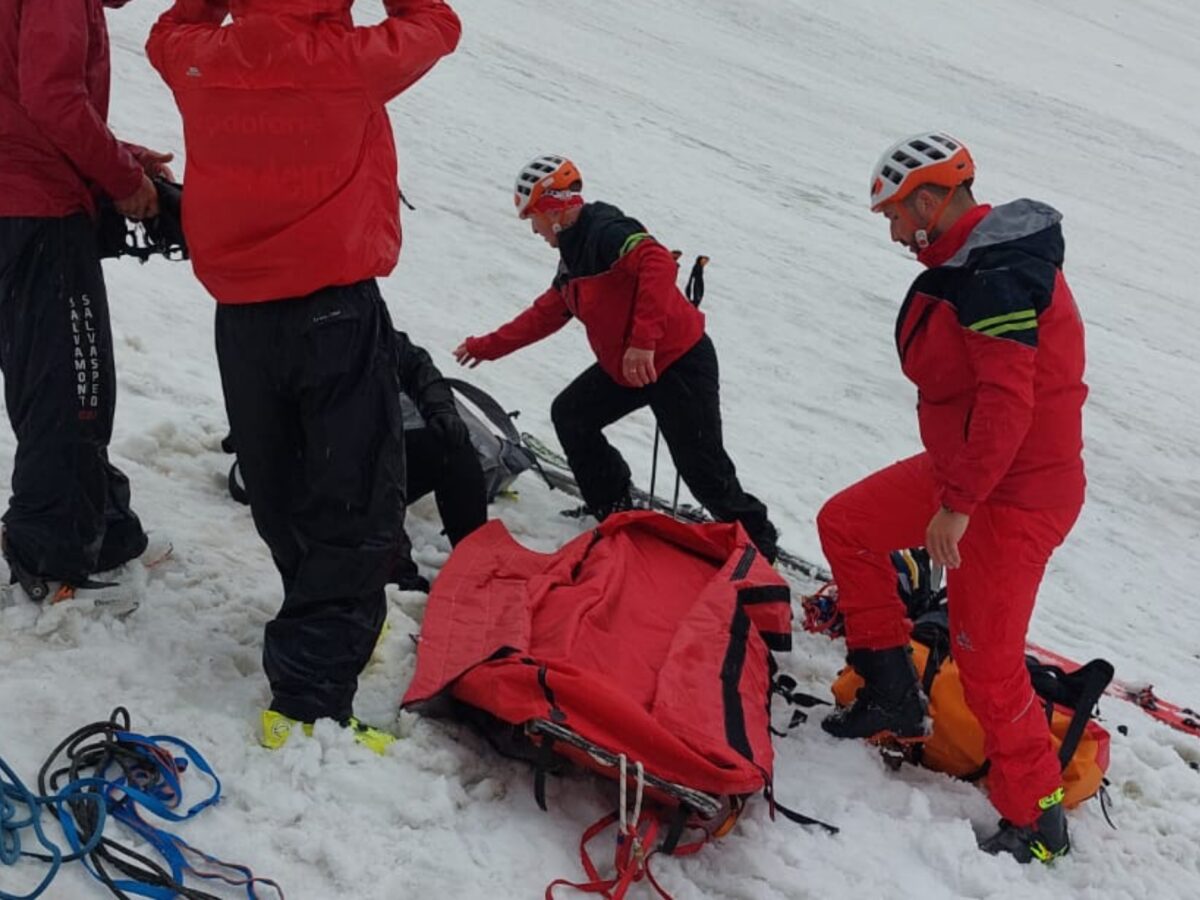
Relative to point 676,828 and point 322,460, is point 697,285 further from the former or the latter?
point 676,828

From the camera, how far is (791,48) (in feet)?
73.6

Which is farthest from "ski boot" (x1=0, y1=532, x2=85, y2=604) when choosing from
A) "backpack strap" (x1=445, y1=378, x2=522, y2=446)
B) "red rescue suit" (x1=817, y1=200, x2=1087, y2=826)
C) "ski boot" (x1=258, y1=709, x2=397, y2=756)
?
"red rescue suit" (x1=817, y1=200, x2=1087, y2=826)

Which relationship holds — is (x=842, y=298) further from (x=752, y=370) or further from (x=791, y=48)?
(x=791, y=48)

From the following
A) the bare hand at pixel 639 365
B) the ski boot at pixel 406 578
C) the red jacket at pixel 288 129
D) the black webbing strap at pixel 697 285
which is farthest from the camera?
the black webbing strap at pixel 697 285

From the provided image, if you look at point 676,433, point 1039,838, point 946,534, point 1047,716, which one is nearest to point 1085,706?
point 1047,716

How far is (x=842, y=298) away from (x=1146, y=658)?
5.93 meters

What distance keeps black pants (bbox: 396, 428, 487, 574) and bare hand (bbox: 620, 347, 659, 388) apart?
2.67ft

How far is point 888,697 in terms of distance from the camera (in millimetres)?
4316

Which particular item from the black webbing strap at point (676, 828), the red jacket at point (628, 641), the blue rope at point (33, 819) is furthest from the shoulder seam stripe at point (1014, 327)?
the blue rope at point (33, 819)

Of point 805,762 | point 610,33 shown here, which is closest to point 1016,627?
point 805,762

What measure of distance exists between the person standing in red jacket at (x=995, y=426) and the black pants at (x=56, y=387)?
271 centimetres

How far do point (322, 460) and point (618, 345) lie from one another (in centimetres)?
234

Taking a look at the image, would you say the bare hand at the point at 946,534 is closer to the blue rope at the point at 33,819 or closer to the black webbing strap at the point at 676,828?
the black webbing strap at the point at 676,828

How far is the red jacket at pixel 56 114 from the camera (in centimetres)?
346
